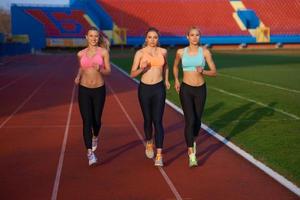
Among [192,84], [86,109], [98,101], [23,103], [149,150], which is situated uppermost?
[192,84]

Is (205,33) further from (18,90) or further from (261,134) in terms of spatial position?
(261,134)

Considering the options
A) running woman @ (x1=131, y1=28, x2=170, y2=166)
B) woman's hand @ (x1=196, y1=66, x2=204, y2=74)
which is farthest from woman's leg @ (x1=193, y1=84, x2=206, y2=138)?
running woman @ (x1=131, y1=28, x2=170, y2=166)

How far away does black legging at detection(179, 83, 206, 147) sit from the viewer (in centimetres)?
764

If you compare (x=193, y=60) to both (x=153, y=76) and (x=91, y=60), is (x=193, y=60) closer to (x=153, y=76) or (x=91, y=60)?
(x=153, y=76)

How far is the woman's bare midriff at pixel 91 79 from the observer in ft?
25.3

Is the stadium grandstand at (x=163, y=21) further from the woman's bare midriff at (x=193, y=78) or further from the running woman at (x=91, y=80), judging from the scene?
the woman's bare midriff at (x=193, y=78)

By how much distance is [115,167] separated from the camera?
300 inches

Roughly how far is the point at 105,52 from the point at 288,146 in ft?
11.3

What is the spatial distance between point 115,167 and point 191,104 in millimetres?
1344

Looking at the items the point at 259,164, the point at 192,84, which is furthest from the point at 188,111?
the point at 259,164

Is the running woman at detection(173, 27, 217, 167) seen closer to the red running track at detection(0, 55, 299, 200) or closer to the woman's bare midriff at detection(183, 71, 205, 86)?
the woman's bare midriff at detection(183, 71, 205, 86)

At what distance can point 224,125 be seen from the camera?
11.6m

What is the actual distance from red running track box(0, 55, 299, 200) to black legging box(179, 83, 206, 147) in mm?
462

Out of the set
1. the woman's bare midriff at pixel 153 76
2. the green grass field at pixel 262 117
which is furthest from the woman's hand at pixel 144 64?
the green grass field at pixel 262 117
